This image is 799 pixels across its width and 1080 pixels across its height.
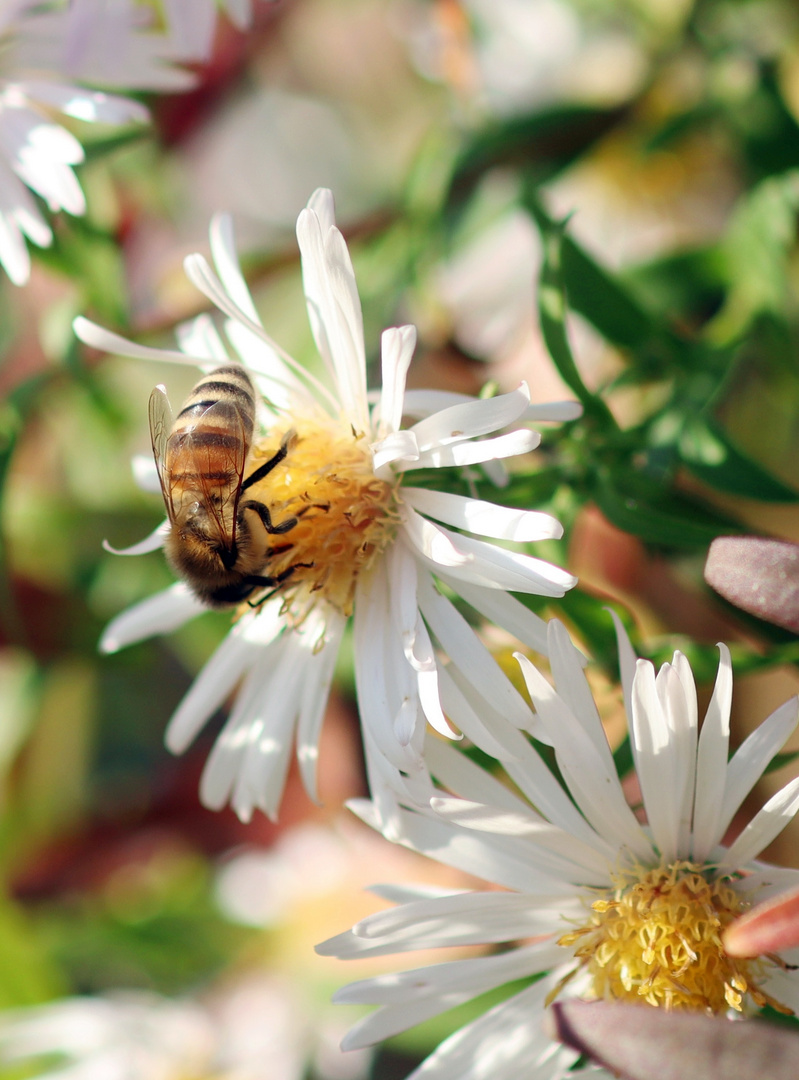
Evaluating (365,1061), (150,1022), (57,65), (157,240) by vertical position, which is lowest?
(365,1061)

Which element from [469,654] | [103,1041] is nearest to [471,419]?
[469,654]

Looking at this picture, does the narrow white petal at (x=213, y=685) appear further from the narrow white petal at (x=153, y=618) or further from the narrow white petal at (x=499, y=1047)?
the narrow white petal at (x=499, y=1047)

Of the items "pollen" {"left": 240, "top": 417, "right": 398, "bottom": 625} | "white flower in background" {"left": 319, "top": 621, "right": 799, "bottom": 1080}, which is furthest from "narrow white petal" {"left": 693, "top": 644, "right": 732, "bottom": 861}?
"pollen" {"left": 240, "top": 417, "right": 398, "bottom": 625}

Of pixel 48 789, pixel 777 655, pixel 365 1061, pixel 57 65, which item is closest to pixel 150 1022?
pixel 365 1061

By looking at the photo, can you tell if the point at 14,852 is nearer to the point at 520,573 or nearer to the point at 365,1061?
the point at 365,1061

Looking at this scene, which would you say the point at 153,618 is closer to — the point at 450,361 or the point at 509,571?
the point at 509,571

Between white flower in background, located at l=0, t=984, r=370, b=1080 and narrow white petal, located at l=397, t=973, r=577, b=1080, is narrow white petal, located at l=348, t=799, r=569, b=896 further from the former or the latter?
white flower in background, located at l=0, t=984, r=370, b=1080
